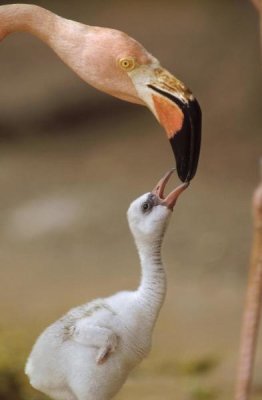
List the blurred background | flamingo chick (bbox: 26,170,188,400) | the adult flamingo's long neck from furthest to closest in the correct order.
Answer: the blurred background, the adult flamingo's long neck, flamingo chick (bbox: 26,170,188,400)

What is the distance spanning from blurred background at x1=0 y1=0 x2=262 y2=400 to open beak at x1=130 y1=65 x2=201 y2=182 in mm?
700

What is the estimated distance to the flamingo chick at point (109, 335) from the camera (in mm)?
1058

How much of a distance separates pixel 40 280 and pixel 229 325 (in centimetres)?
59

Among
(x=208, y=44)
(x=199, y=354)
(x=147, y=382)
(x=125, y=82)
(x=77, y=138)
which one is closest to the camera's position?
(x=125, y=82)

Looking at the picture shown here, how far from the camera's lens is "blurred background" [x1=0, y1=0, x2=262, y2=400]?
2.53 m

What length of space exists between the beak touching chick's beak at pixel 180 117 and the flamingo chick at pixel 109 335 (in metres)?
0.03

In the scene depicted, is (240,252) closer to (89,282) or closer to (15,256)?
(89,282)

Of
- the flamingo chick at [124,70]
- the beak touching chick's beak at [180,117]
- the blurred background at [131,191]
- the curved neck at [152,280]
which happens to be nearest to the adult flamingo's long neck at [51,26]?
the flamingo chick at [124,70]

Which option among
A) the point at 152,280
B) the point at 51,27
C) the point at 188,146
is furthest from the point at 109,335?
the point at 51,27

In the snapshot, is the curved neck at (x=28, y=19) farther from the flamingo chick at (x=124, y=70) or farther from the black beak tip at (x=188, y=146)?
the black beak tip at (x=188, y=146)

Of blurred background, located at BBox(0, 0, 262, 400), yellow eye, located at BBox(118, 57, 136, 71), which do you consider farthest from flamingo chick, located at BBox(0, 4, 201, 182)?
blurred background, located at BBox(0, 0, 262, 400)

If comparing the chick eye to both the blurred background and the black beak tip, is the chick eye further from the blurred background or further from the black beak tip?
the blurred background

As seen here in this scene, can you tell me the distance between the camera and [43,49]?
13.7 ft

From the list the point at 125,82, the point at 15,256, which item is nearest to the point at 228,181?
the point at 15,256
